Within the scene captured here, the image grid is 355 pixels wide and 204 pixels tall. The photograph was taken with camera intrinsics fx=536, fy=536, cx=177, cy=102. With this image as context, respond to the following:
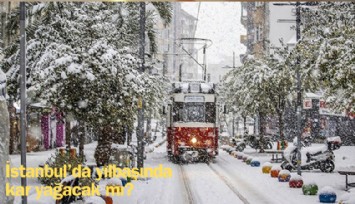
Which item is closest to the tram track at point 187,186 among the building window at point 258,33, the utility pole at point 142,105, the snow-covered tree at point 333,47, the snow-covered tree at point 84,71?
the utility pole at point 142,105

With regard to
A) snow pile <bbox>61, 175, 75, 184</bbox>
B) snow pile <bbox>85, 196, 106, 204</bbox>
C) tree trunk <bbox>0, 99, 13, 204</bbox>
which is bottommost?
snow pile <bbox>85, 196, 106, 204</bbox>

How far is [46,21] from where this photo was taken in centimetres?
1844

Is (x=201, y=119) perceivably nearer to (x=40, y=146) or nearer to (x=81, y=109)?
(x=81, y=109)

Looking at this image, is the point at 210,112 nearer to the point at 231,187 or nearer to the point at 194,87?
the point at 194,87

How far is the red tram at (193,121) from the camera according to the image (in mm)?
26234

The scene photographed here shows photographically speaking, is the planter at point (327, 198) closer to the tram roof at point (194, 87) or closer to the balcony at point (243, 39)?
the tram roof at point (194, 87)

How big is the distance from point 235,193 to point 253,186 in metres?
2.05

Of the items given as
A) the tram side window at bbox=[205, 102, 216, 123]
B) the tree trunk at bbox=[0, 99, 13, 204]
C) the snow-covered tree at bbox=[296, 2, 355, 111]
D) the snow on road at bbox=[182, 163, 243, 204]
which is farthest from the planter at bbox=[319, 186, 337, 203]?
the tram side window at bbox=[205, 102, 216, 123]

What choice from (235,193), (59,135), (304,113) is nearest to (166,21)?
(235,193)

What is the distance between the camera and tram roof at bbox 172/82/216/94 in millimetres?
26844

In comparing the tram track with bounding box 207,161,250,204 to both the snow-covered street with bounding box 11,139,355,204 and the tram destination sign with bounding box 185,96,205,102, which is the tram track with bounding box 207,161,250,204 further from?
the tram destination sign with bounding box 185,96,205,102

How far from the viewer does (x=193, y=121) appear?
26.5 m

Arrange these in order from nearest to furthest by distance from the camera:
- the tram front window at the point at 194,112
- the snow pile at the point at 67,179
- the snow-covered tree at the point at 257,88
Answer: the snow pile at the point at 67,179, the tram front window at the point at 194,112, the snow-covered tree at the point at 257,88

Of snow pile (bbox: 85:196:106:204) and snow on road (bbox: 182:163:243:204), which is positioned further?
snow on road (bbox: 182:163:243:204)
